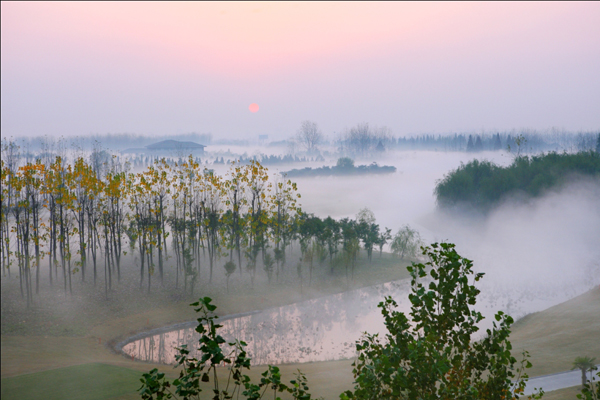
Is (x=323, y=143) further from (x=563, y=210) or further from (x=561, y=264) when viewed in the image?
(x=561, y=264)

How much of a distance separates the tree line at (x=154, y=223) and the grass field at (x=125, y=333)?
1.22m

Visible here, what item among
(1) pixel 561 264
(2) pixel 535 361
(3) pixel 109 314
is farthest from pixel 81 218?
(1) pixel 561 264

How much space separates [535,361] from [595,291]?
1028cm

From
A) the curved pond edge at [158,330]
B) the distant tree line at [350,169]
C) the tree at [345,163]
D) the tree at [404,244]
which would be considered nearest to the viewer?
the curved pond edge at [158,330]

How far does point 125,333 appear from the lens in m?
20.7

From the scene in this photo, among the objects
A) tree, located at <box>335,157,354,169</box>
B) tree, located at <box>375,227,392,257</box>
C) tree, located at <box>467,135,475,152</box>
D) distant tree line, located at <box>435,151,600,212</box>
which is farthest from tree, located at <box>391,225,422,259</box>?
tree, located at <box>467,135,475,152</box>

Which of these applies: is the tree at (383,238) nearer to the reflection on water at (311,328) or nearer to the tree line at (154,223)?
the tree line at (154,223)

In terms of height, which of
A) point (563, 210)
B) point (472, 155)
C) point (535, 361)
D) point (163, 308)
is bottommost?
point (163, 308)

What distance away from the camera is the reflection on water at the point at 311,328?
1877 cm

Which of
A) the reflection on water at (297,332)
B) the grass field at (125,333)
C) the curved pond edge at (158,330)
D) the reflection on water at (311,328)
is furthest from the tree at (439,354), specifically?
the curved pond edge at (158,330)

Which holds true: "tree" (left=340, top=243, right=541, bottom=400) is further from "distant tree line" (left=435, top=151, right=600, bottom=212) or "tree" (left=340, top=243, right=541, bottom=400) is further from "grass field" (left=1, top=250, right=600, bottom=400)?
"distant tree line" (left=435, top=151, right=600, bottom=212)

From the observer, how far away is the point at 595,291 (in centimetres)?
2164

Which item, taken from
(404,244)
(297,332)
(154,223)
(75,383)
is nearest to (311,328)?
(297,332)

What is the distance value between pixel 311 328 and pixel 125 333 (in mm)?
8919
